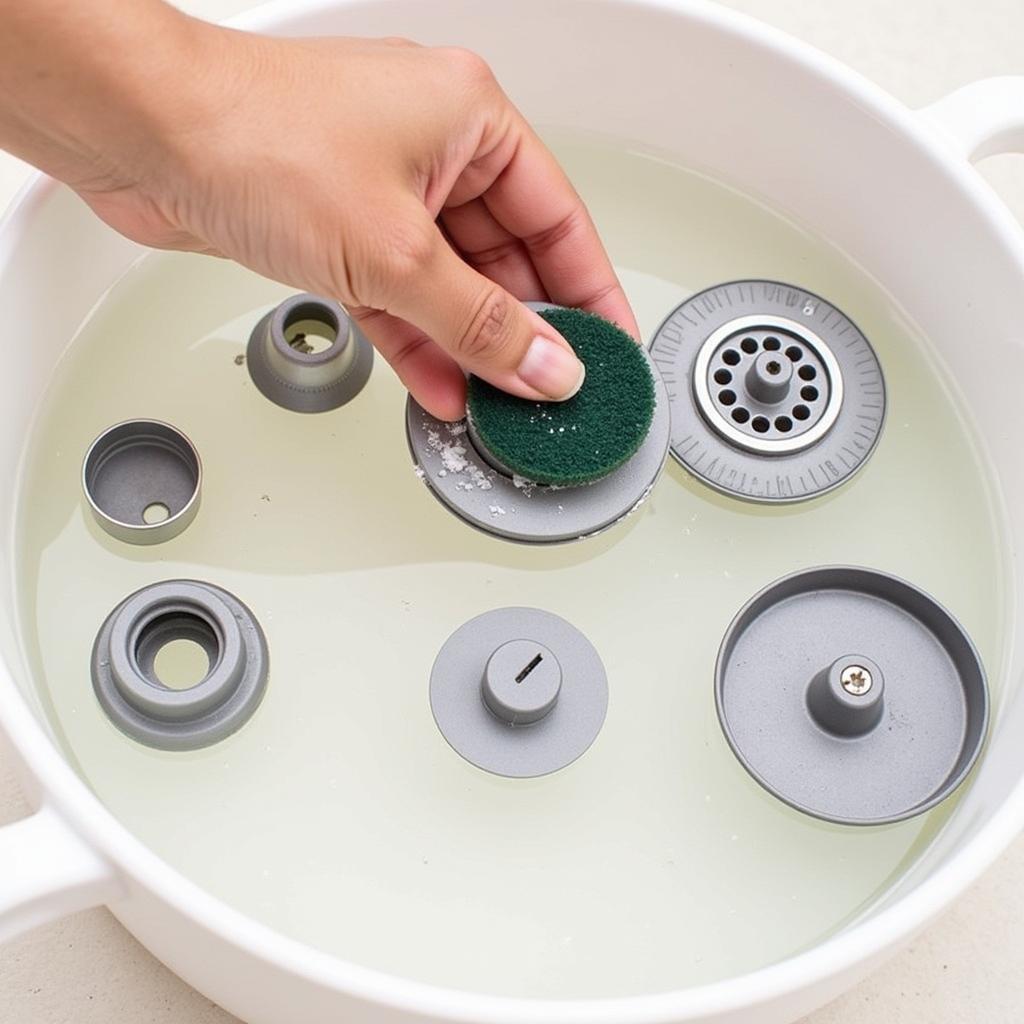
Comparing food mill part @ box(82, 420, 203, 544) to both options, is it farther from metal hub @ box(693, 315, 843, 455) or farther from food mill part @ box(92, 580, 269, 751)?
metal hub @ box(693, 315, 843, 455)

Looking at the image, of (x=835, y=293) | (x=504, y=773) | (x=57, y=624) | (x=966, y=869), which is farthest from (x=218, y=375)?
(x=966, y=869)

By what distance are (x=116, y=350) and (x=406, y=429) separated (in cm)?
24

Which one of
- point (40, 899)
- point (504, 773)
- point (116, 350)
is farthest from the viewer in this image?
point (116, 350)

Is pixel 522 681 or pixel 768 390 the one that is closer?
pixel 522 681

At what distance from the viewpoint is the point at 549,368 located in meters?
0.88

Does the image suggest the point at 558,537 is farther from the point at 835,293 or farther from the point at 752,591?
the point at 835,293

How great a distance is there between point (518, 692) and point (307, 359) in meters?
0.30

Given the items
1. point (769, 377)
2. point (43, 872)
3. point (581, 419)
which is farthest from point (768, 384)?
point (43, 872)

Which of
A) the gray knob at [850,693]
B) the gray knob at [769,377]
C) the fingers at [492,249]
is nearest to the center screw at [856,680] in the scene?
the gray knob at [850,693]

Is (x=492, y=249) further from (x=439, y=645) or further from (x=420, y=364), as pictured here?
(x=439, y=645)

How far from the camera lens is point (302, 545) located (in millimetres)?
973

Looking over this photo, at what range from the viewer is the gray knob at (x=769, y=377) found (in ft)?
3.25

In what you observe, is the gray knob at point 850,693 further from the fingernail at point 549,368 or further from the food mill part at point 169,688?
the food mill part at point 169,688

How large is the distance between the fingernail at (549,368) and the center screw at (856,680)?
0.86 ft
